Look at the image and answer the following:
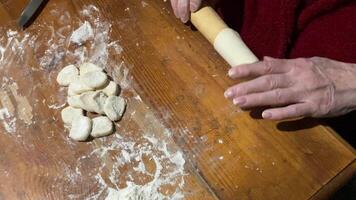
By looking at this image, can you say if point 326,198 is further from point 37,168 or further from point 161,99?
point 37,168

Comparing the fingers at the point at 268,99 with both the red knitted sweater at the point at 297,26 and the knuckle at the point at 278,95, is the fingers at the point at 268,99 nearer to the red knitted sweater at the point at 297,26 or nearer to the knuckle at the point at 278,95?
the knuckle at the point at 278,95

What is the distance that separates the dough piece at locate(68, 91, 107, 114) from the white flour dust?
41mm

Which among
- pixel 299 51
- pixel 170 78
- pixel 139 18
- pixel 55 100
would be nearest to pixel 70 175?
pixel 55 100

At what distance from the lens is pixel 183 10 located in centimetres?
100

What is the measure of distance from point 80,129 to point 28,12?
1.10 ft

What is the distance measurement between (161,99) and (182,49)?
0.12 metres

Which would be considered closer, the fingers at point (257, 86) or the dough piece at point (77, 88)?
the fingers at point (257, 86)

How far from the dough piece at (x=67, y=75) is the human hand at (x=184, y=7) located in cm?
25

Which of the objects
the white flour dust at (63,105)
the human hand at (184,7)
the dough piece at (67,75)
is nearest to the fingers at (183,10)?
the human hand at (184,7)

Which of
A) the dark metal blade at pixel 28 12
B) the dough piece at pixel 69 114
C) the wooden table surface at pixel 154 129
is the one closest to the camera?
the wooden table surface at pixel 154 129

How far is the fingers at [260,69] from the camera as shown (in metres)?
0.85

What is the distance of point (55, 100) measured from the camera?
3.23 ft

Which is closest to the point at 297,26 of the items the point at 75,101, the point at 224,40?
the point at 224,40

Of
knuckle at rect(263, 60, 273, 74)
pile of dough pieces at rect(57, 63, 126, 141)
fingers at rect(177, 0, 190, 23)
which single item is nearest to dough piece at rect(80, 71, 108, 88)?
pile of dough pieces at rect(57, 63, 126, 141)
